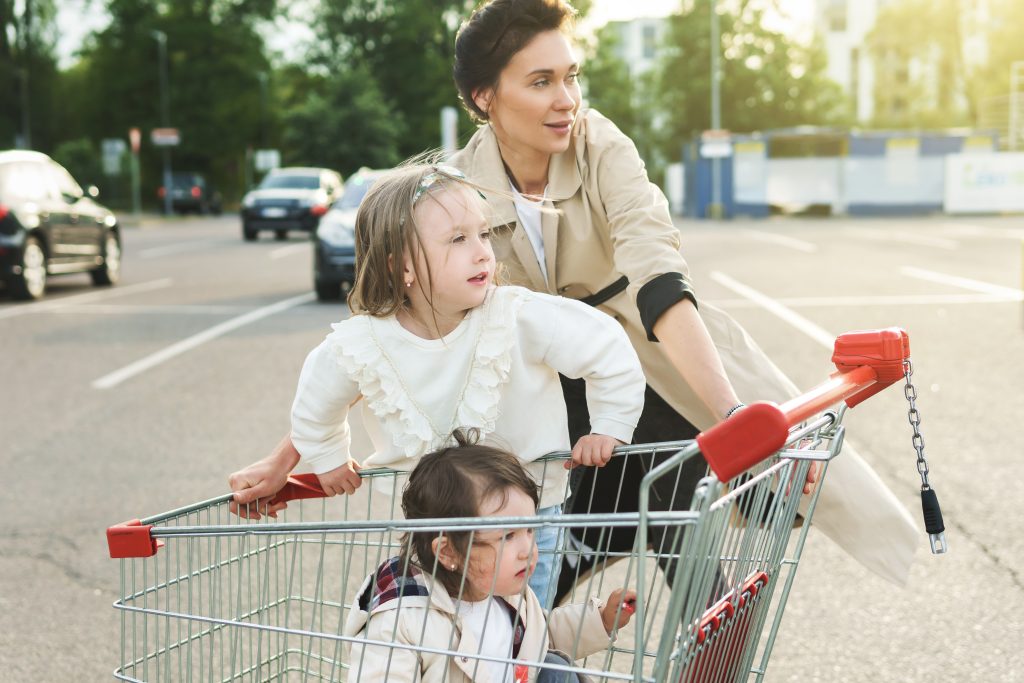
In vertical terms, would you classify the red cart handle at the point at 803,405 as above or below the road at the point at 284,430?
above

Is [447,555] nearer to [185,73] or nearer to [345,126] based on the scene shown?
[345,126]

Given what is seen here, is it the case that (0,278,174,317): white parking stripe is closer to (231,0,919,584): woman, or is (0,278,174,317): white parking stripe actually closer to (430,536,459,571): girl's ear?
(231,0,919,584): woman

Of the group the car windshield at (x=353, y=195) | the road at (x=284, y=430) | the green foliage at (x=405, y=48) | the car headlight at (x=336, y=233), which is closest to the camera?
the road at (x=284, y=430)

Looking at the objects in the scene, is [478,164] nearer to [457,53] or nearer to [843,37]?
[457,53]

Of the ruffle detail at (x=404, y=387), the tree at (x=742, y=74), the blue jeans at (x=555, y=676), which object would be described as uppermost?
the tree at (x=742, y=74)

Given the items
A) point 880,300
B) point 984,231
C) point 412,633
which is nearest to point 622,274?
point 412,633

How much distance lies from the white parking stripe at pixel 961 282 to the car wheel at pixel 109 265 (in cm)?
1021

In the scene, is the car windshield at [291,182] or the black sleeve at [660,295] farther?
the car windshield at [291,182]

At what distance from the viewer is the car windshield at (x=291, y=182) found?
91.0 feet

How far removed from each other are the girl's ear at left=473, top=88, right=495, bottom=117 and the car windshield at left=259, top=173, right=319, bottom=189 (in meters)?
25.2

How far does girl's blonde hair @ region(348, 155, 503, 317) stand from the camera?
7.65 ft

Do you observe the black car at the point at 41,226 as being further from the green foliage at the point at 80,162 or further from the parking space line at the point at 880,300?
the green foliage at the point at 80,162

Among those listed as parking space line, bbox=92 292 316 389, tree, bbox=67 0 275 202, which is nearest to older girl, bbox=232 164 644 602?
parking space line, bbox=92 292 316 389

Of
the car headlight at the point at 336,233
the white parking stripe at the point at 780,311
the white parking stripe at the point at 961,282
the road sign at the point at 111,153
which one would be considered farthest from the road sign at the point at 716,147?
the car headlight at the point at 336,233
